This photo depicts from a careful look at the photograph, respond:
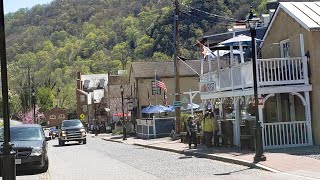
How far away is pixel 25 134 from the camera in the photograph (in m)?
18.7

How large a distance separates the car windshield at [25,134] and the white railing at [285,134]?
30.5 ft

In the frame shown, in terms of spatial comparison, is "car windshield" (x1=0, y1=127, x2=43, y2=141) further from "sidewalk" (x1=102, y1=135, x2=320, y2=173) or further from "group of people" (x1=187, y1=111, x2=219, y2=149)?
"group of people" (x1=187, y1=111, x2=219, y2=149)

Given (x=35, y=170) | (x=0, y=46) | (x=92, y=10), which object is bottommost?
(x=35, y=170)

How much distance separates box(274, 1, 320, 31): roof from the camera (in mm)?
20922

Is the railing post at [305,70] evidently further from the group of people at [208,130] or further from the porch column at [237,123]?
the group of people at [208,130]

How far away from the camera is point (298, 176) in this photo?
511 inches

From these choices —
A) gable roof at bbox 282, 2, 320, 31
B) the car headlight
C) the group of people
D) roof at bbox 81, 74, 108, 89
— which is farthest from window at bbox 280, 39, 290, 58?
roof at bbox 81, 74, 108, 89

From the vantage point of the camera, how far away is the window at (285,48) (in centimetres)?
2406

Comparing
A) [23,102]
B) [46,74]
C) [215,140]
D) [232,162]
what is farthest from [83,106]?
[232,162]

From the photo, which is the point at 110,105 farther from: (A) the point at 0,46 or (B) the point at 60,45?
(B) the point at 60,45

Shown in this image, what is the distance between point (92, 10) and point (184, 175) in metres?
173

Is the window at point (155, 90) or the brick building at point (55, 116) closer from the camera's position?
the window at point (155, 90)

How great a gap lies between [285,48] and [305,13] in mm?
2540

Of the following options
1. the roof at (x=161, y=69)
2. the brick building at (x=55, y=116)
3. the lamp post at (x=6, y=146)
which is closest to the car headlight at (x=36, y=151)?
the lamp post at (x=6, y=146)
